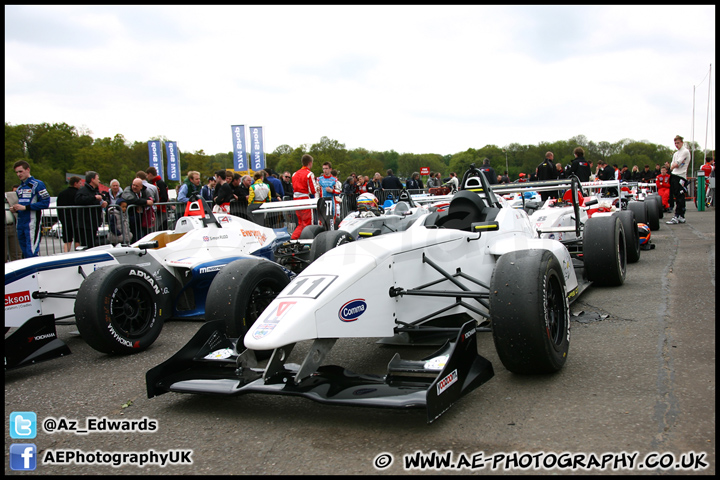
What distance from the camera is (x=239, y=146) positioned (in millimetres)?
33938

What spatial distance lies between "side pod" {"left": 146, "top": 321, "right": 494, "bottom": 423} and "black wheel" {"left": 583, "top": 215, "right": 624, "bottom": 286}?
385 centimetres

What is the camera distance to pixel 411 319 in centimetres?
427

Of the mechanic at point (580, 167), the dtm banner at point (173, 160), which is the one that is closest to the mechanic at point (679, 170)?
the mechanic at point (580, 167)

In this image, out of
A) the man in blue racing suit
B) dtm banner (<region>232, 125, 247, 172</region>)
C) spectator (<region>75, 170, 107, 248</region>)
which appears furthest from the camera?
dtm banner (<region>232, 125, 247, 172</region>)

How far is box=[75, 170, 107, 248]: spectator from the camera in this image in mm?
10016

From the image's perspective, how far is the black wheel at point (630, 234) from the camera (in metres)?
8.57

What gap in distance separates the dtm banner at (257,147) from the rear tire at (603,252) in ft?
92.1

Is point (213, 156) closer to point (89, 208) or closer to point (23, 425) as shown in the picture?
point (89, 208)

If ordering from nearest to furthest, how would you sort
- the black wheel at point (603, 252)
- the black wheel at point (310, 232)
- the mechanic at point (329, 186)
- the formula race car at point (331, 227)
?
1. the black wheel at point (603, 252)
2. the formula race car at point (331, 227)
3. the black wheel at point (310, 232)
4. the mechanic at point (329, 186)

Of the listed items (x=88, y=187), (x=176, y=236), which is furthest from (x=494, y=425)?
(x=88, y=187)

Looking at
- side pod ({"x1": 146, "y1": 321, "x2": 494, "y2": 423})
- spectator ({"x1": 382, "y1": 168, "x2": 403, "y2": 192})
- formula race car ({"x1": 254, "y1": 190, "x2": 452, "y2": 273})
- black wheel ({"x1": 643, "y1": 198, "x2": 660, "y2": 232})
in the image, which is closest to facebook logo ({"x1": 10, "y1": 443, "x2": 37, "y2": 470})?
side pod ({"x1": 146, "y1": 321, "x2": 494, "y2": 423})

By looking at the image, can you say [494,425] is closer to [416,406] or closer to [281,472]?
[416,406]

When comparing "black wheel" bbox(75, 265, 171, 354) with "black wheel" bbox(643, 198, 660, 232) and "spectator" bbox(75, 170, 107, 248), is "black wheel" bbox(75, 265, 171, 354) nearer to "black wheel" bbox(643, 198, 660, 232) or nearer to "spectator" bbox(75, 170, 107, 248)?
"spectator" bbox(75, 170, 107, 248)

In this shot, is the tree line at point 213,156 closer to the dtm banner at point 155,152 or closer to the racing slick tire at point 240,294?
the dtm banner at point 155,152
